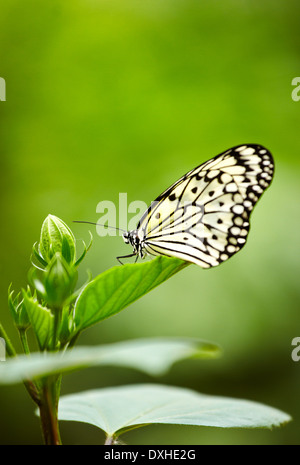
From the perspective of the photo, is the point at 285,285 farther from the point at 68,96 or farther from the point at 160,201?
the point at 68,96

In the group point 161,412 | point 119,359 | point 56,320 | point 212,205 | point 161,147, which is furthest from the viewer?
point 161,147

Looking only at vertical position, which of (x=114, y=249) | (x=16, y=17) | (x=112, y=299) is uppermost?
(x=16, y=17)

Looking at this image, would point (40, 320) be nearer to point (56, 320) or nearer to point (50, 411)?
point (56, 320)

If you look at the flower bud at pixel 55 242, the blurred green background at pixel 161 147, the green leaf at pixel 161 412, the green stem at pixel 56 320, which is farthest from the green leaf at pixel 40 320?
the blurred green background at pixel 161 147

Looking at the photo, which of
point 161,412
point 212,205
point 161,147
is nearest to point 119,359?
point 161,412

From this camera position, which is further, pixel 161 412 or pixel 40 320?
pixel 161 412

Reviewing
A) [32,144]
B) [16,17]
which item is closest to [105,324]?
[32,144]
